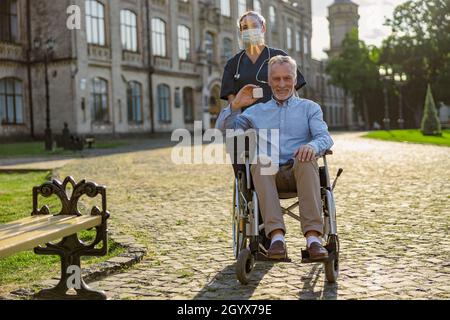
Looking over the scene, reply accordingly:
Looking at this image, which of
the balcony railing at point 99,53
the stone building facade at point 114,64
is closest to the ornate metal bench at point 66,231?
the stone building facade at point 114,64

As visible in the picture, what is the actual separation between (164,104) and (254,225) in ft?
122

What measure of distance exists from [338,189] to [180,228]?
4.19 metres

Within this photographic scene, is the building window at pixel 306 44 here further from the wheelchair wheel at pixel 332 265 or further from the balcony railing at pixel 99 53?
the wheelchair wheel at pixel 332 265

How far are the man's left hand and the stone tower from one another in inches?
3018

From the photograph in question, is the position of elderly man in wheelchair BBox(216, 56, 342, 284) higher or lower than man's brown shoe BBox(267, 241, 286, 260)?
higher

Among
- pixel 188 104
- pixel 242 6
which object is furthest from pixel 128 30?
pixel 242 6

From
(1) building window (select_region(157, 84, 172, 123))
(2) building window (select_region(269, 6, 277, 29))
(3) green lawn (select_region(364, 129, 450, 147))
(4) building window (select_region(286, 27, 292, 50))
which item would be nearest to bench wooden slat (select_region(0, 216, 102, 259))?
(3) green lawn (select_region(364, 129, 450, 147))

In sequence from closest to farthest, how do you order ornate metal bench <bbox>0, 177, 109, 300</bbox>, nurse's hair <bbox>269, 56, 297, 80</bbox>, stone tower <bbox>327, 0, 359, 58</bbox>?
ornate metal bench <bbox>0, 177, 109, 300</bbox>
nurse's hair <bbox>269, 56, 297, 80</bbox>
stone tower <bbox>327, 0, 359, 58</bbox>

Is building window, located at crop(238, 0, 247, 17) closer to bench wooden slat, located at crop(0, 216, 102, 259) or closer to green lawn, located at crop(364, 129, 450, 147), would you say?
green lawn, located at crop(364, 129, 450, 147)

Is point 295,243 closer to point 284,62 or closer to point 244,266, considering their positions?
point 244,266

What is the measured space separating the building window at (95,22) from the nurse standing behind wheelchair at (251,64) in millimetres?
30305

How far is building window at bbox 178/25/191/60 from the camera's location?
1672 inches

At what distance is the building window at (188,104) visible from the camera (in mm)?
43344

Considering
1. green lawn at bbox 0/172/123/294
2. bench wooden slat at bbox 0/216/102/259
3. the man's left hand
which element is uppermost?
the man's left hand
